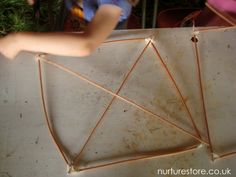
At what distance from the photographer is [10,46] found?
A: 61 cm

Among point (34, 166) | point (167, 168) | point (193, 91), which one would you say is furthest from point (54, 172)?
point (193, 91)

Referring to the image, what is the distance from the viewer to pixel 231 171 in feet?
1.97

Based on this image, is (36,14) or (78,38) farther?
(36,14)

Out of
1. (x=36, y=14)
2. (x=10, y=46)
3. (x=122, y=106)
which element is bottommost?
(x=122, y=106)

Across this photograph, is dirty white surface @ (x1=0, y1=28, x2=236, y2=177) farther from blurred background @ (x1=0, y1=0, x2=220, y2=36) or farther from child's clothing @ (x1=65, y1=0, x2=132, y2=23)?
blurred background @ (x1=0, y1=0, x2=220, y2=36)

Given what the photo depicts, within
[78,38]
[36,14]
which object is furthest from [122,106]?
[36,14]

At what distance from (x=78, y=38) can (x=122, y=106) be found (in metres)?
0.17

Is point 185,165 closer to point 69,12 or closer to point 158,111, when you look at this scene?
point 158,111

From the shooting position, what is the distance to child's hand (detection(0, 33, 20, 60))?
1.96 feet

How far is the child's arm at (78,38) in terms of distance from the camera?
1.82ft

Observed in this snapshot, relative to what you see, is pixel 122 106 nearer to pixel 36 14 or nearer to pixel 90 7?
pixel 90 7

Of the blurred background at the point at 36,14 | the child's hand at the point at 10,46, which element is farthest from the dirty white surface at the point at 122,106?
the blurred background at the point at 36,14

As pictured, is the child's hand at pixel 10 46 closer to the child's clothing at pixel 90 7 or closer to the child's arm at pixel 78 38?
the child's arm at pixel 78 38

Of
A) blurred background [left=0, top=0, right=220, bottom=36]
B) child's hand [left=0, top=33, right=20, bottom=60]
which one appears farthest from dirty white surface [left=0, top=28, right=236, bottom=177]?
blurred background [left=0, top=0, right=220, bottom=36]
